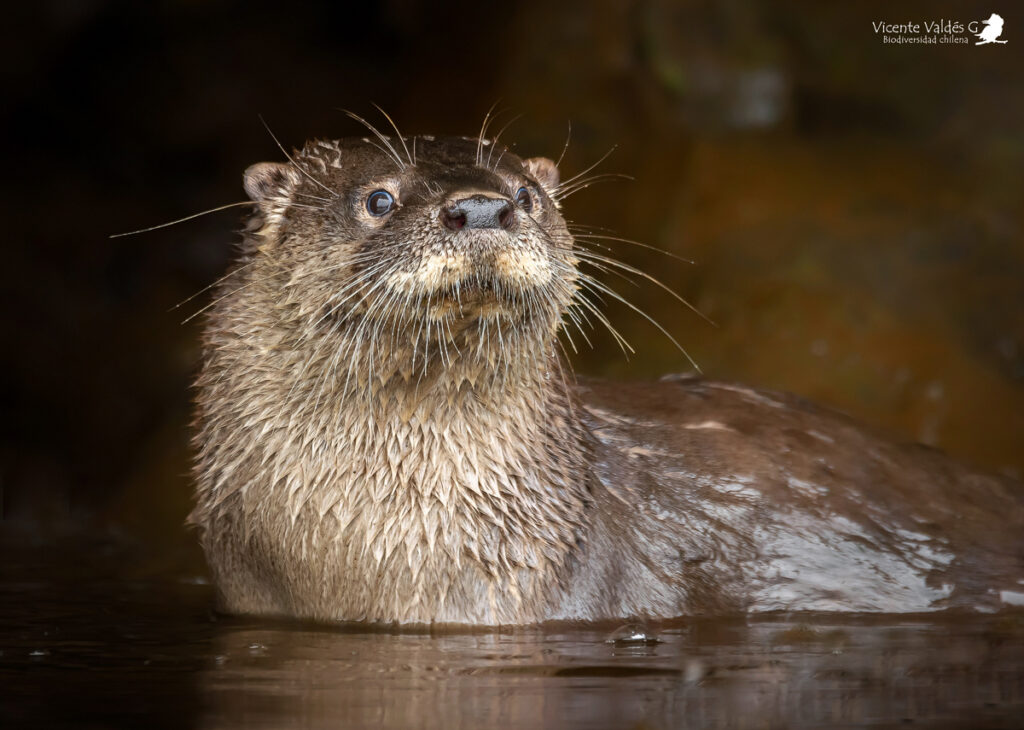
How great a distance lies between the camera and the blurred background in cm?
643

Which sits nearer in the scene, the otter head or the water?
the water

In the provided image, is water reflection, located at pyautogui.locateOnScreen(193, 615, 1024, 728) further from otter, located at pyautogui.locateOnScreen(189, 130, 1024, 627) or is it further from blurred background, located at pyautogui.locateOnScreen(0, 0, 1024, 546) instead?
blurred background, located at pyautogui.locateOnScreen(0, 0, 1024, 546)

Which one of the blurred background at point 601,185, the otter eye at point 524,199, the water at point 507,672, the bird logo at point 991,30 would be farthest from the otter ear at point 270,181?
the bird logo at point 991,30

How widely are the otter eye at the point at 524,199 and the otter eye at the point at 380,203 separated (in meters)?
0.34

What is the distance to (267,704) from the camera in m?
2.79

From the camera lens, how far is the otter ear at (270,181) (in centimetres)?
418

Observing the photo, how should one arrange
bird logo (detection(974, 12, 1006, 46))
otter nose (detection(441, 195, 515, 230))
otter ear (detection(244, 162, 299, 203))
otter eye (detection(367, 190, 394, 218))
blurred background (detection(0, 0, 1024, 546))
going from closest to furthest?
otter nose (detection(441, 195, 515, 230)) < otter eye (detection(367, 190, 394, 218)) < otter ear (detection(244, 162, 299, 203)) < blurred background (detection(0, 0, 1024, 546)) < bird logo (detection(974, 12, 1006, 46))

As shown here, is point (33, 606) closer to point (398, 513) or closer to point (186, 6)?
point (398, 513)

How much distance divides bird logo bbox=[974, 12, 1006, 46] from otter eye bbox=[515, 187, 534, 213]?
4.05m

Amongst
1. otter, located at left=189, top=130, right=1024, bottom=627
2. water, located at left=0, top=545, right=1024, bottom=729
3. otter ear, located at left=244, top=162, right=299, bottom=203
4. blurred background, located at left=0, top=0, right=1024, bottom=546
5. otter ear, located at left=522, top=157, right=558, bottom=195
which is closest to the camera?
water, located at left=0, top=545, right=1024, bottom=729

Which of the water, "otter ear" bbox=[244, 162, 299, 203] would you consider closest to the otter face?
"otter ear" bbox=[244, 162, 299, 203]

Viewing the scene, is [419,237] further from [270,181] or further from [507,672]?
[507,672]

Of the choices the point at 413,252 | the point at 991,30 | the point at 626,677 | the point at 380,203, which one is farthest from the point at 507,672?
the point at 991,30

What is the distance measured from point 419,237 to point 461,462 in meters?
0.65
